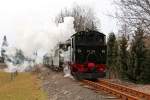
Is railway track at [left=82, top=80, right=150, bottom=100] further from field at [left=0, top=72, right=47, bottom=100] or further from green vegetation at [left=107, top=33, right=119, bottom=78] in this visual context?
green vegetation at [left=107, top=33, right=119, bottom=78]

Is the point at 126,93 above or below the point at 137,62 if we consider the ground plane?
below

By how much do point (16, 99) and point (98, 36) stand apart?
10493mm

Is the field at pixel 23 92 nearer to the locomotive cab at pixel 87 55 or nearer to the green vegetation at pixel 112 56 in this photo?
the locomotive cab at pixel 87 55

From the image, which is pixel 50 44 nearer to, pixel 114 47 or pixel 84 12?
pixel 114 47

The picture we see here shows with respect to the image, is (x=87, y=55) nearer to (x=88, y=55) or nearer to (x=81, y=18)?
(x=88, y=55)

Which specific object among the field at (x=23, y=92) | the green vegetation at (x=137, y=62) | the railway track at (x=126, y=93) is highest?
the green vegetation at (x=137, y=62)

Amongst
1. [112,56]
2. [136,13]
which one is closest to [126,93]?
[136,13]

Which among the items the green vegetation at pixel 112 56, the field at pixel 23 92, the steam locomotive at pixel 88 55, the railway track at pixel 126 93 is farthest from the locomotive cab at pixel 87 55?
the green vegetation at pixel 112 56

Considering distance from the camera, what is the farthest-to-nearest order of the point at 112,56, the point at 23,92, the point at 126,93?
1. the point at 112,56
2. the point at 23,92
3. the point at 126,93

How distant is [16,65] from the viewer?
2234 inches

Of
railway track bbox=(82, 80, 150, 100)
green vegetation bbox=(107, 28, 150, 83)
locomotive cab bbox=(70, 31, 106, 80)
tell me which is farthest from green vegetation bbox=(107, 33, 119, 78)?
railway track bbox=(82, 80, 150, 100)

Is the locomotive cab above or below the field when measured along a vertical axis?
above

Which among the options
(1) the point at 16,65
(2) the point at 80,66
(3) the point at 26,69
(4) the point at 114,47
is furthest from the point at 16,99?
(3) the point at 26,69

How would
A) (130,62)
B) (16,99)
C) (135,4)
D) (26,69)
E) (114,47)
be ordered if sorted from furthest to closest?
(26,69)
(114,47)
(130,62)
(135,4)
(16,99)
